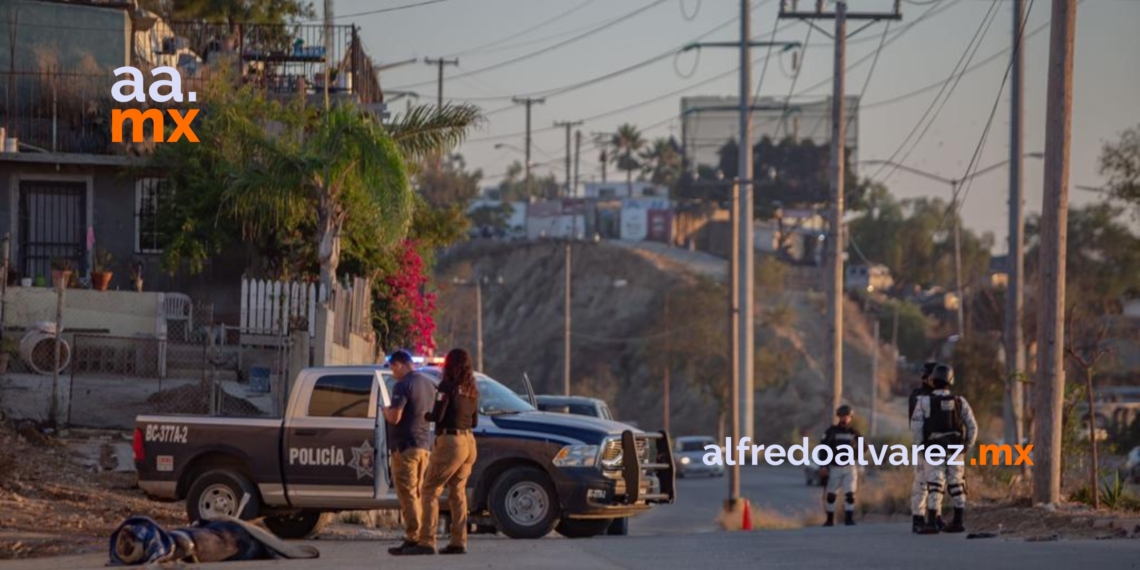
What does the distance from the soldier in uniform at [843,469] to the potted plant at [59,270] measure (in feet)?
41.3

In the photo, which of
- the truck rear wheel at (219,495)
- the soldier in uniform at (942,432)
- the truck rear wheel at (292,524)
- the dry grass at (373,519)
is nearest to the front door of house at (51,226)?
the dry grass at (373,519)

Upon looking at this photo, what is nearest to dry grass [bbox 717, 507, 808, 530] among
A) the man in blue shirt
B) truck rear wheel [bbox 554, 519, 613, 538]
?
truck rear wheel [bbox 554, 519, 613, 538]

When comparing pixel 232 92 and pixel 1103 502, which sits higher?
pixel 232 92

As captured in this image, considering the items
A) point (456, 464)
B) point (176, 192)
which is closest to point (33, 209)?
point (176, 192)

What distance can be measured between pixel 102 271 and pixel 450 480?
53.7ft

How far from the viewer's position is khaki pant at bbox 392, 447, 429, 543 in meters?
15.0

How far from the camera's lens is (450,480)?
1503 cm

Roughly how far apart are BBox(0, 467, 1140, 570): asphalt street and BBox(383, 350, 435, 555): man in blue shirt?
1.63 ft

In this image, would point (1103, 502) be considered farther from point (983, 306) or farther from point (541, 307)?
point (541, 307)

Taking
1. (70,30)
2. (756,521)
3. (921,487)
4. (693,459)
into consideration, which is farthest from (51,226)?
(693,459)

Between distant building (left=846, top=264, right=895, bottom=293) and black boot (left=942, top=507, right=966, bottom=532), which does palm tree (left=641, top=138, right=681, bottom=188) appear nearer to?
distant building (left=846, top=264, right=895, bottom=293)

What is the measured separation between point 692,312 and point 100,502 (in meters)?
72.4

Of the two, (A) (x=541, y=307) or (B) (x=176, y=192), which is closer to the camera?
(B) (x=176, y=192)

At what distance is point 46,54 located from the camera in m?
31.7
